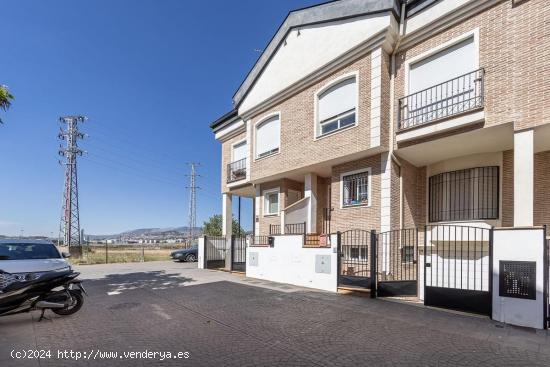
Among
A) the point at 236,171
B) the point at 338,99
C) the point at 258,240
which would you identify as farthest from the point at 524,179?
the point at 236,171

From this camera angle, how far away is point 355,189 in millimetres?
11867

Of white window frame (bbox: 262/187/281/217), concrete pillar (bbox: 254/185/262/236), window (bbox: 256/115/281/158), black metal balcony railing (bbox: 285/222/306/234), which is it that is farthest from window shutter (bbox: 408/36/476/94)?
concrete pillar (bbox: 254/185/262/236)

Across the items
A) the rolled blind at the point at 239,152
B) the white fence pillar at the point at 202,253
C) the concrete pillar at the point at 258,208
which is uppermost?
the rolled blind at the point at 239,152

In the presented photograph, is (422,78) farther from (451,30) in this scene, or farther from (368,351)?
(368,351)

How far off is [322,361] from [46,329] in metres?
4.91

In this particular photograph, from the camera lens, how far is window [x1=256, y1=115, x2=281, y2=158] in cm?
1454

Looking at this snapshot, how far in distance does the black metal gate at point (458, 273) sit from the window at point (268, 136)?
7.26m

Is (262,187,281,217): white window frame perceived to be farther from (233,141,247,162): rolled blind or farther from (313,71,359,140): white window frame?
(313,71,359,140): white window frame

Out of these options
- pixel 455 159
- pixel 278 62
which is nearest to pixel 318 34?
pixel 278 62

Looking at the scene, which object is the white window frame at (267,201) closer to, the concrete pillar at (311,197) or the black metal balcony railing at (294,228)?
the black metal balcony railing at (294,228)

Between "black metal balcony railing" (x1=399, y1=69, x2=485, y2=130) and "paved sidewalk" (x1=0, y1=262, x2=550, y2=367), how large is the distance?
5264 mm

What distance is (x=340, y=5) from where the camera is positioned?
11758 millimetres

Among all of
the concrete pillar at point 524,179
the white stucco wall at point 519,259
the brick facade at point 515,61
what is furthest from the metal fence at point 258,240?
the brick facade at point 515,61

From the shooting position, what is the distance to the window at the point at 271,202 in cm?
1550
